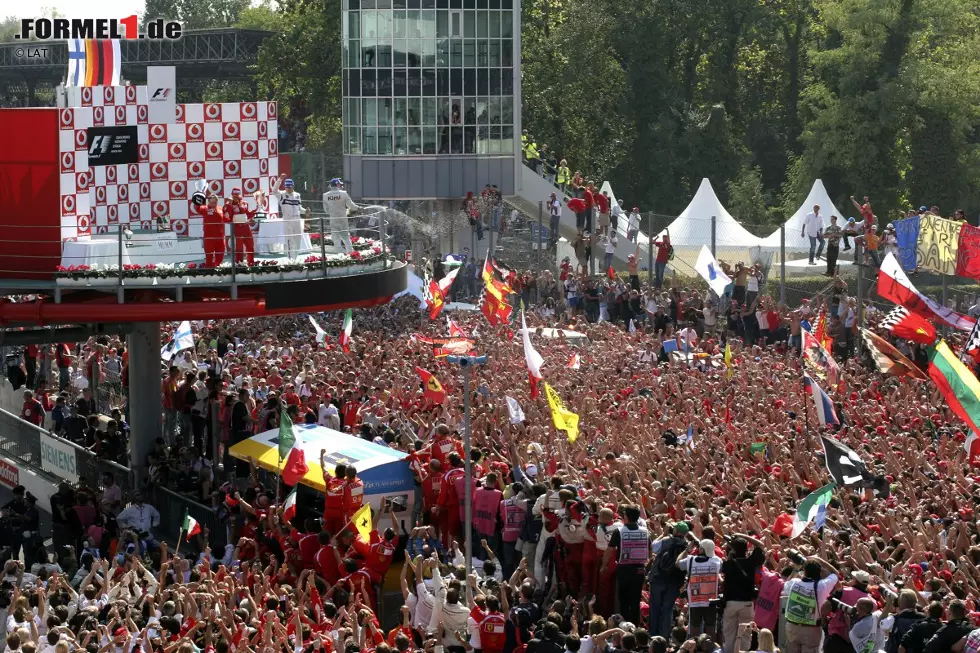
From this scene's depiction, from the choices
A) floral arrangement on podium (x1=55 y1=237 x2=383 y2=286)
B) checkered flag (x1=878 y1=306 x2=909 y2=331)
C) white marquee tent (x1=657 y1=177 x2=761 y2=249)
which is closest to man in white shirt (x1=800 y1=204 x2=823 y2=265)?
white marquee tent (x1=657 y1=177 x2=761 y2=249)

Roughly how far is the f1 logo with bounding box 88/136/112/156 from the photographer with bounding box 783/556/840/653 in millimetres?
14522

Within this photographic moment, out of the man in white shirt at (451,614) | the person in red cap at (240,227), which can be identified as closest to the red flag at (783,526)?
the man in white shirt at (451,614)

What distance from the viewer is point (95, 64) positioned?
90.4 ft

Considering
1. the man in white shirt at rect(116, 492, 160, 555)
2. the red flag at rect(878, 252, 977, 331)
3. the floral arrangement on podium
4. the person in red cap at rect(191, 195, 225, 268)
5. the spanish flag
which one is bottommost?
the man in white shirt at rect(116, 492, 160, 555)

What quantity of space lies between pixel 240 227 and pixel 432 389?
3710mm

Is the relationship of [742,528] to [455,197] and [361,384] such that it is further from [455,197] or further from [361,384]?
[455,197]

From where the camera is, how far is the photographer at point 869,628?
47.4ft

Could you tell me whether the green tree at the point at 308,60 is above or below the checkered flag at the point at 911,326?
above

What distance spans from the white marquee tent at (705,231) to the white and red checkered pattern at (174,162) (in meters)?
14.5

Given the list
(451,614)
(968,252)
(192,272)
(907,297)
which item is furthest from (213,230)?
(968,252)

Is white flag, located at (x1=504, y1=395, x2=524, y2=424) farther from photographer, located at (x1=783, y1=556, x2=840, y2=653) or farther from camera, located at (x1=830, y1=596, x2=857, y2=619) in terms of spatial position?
camera, located at (x1=830, y1=596, x2=857, y2=619)

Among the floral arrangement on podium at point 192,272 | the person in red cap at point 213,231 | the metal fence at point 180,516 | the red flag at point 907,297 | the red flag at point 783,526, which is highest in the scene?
the person in red cap at point 213,231

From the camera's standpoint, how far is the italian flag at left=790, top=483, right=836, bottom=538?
649 inches

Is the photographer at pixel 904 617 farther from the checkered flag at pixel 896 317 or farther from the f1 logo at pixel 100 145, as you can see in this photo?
the f1 logo at pixel 100 145
